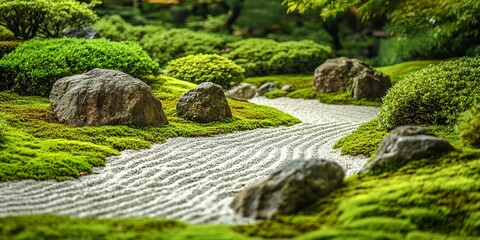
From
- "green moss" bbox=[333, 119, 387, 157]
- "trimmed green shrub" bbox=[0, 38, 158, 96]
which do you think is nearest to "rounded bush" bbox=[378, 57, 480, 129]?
"green moss" bbox=[333, 119, 387, 157]

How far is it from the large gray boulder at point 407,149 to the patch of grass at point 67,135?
4348 mm

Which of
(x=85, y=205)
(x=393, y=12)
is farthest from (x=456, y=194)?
(x=393, y=12)

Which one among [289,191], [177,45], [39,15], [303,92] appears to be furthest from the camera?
[177,45]

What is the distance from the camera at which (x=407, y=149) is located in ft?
22.2

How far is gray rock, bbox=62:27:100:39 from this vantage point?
18594 mm

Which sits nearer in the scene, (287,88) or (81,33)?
(81,33)

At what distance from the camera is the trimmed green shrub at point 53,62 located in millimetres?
13109

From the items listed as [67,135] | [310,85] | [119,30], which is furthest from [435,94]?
[119,30]

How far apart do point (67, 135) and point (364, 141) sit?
18.6 ft

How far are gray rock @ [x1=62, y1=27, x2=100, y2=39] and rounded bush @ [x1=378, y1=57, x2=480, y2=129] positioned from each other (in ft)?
38.7

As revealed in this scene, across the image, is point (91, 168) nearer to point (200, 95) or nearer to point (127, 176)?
point (127, 176)

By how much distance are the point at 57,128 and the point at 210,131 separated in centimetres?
323

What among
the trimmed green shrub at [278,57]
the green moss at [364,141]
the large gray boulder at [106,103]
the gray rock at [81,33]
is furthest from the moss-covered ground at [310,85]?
the large gray boulder at [106,103]

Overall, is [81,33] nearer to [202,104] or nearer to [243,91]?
[243,91]
